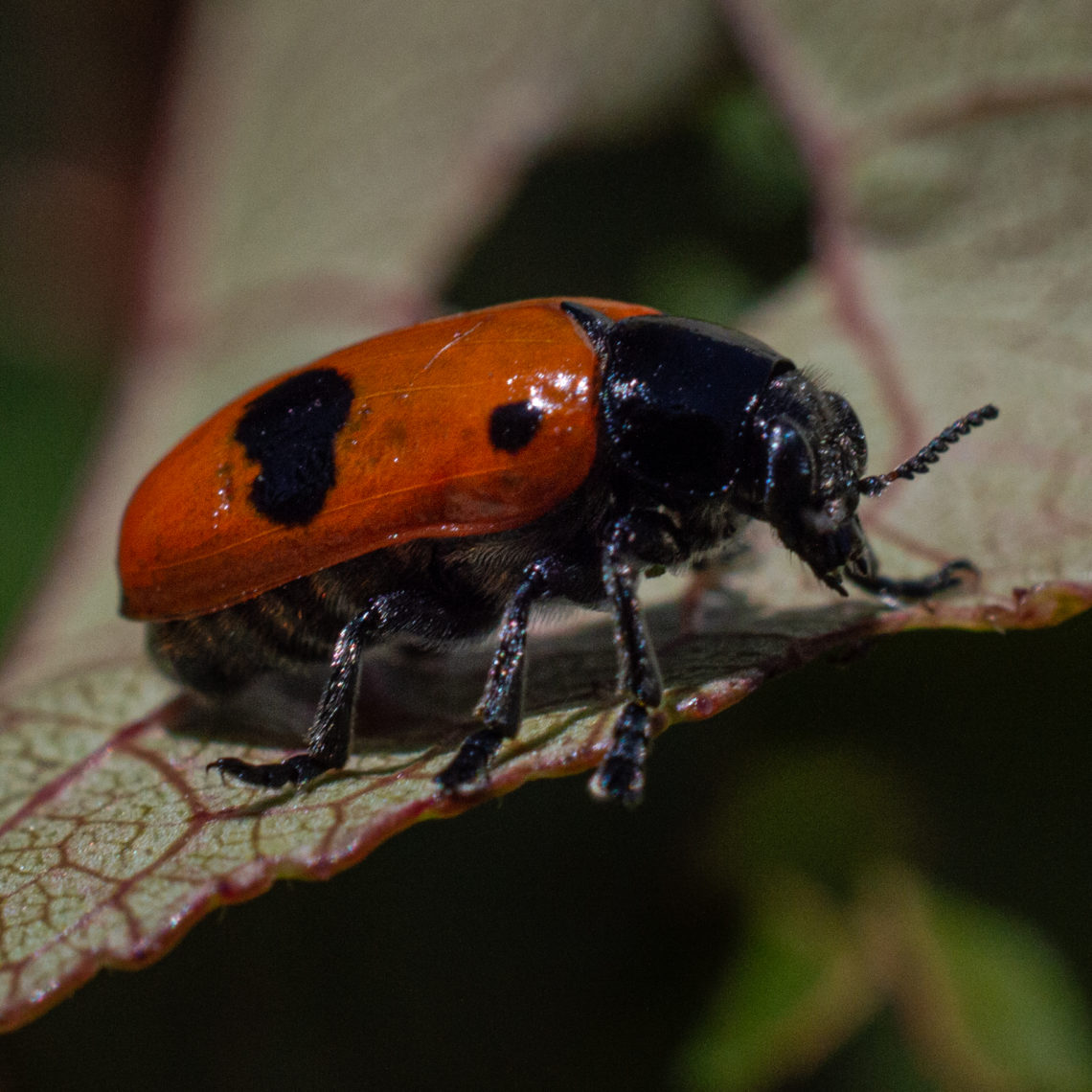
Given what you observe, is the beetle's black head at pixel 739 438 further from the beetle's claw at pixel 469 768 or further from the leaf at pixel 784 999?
the leaf at pixel 784 999

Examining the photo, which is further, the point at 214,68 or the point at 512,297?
the point at 214,68

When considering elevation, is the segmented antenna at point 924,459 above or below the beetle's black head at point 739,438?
below

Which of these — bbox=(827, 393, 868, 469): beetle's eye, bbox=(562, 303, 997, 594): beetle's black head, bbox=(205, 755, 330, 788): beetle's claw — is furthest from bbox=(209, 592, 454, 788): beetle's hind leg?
bbox=(827, 393, 868, 469): beetle's eye

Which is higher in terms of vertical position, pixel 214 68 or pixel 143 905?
pixel 214 68

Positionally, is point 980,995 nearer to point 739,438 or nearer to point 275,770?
point 739,438

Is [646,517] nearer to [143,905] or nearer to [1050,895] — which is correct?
[143,905]

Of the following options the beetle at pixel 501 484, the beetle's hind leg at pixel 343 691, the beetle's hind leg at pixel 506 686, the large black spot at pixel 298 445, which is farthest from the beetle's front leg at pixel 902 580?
the large black spot at pixel 298 445

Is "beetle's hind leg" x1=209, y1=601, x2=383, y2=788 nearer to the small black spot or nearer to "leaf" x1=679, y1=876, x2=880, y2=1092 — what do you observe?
the small black spot

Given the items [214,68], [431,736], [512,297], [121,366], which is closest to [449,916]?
[431,736]

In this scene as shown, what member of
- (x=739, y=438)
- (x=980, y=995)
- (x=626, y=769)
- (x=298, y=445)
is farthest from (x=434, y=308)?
(x=980, y=995)
